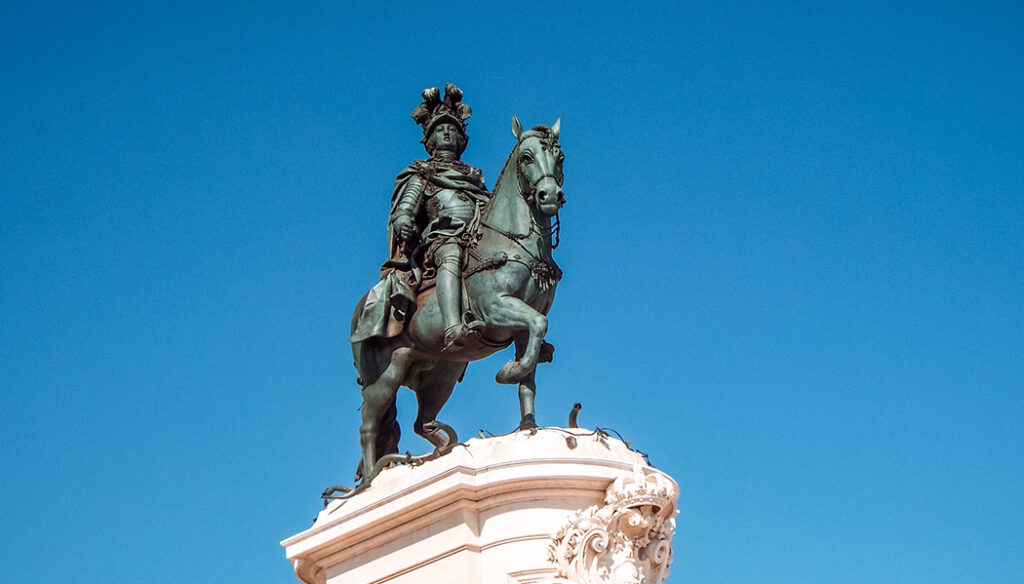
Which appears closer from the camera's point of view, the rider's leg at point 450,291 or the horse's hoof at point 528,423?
the horse's hoof at point 528,423

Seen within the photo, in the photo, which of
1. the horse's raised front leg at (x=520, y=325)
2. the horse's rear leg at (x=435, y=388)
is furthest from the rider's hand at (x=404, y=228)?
the horse's raised front leg at (x=520, y=325)

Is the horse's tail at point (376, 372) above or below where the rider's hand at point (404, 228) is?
below

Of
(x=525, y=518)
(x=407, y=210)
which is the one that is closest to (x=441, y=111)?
(x=407, y=210)

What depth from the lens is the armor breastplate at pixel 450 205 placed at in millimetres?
13523

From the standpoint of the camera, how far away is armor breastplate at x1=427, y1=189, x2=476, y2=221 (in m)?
13.5

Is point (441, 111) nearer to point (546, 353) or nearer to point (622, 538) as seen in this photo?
point (546, 353)

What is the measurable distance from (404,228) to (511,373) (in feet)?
6.70

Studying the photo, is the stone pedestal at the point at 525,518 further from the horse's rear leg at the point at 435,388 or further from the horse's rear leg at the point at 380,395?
the horse's rear leg at the point at 435,388

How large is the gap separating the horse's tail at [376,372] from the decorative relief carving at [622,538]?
9.52 feet

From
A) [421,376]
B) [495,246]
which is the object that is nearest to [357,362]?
[421,376]

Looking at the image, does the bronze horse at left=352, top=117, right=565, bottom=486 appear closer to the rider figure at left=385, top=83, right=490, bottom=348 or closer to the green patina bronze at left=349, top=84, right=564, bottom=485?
the green patina bronze at left=349, top=84, right=564, bottom=485

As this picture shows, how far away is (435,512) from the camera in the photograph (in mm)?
11539

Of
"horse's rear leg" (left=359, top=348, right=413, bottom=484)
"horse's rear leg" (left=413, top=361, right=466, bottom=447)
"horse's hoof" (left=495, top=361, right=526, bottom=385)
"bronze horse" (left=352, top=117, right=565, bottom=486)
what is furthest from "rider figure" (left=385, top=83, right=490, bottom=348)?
"horse's rear leg" (left=413, top=361, right=466, bottom=447)

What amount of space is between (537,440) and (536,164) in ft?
8.14
